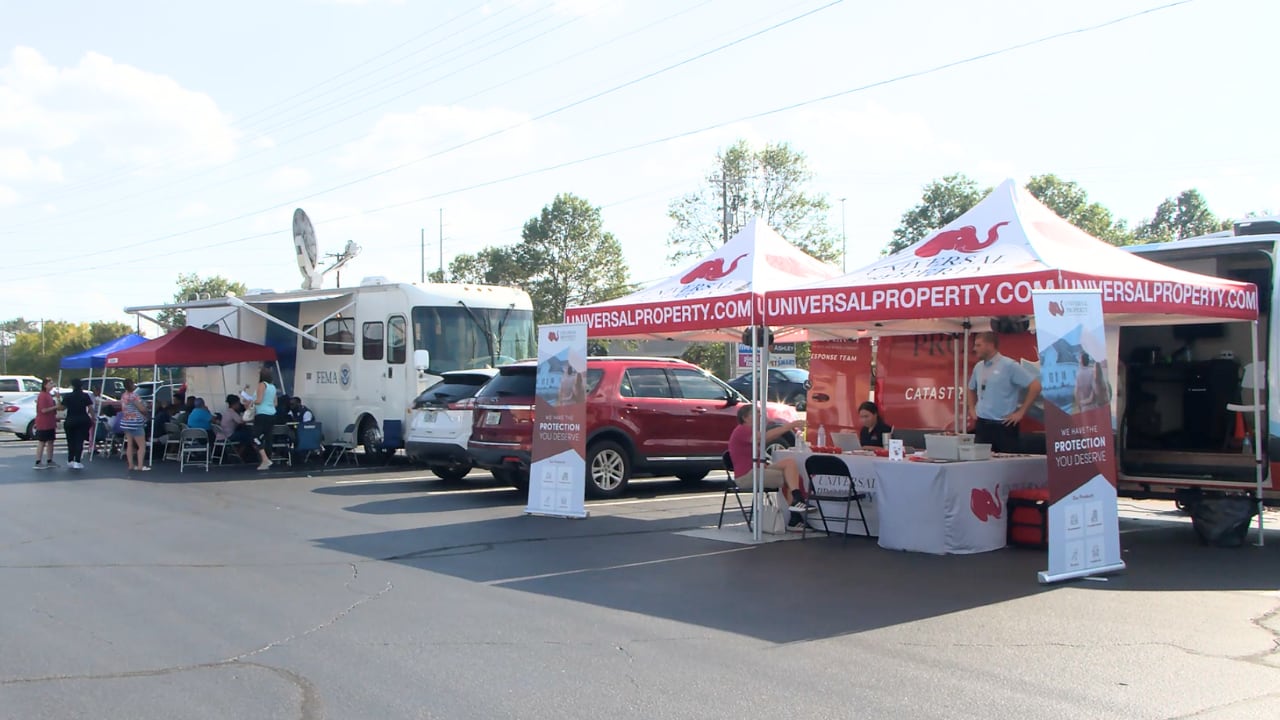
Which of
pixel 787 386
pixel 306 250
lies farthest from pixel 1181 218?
pixel 306 250

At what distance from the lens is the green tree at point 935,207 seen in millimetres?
47688

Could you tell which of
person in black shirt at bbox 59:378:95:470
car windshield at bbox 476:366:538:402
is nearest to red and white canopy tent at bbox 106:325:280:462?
person in black shirt at bbox 59:378:95:470

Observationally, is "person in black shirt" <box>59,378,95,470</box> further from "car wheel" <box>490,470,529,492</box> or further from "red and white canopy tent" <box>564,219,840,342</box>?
"red and white canopy tent" <box>564,219,840,342</box>

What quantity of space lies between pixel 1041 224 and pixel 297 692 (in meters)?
7.59

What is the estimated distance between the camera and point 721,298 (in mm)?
10156

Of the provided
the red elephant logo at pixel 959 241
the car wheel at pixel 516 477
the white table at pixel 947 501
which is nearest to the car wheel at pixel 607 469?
the car wheel at pixel 516 477

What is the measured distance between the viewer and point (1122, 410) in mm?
10922

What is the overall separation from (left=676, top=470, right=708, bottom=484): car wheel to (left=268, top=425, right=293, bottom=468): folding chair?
22.8ft

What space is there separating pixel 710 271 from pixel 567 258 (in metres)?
44.9

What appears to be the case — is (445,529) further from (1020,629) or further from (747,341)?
(1020,629)

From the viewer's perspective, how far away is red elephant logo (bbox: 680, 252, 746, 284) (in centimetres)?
1084

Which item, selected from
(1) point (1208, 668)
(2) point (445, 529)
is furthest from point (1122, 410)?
(2) point (445, 529)

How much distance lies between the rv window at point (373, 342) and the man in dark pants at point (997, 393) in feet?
34.9

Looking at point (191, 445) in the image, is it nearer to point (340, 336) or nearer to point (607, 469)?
point (340, 336)
